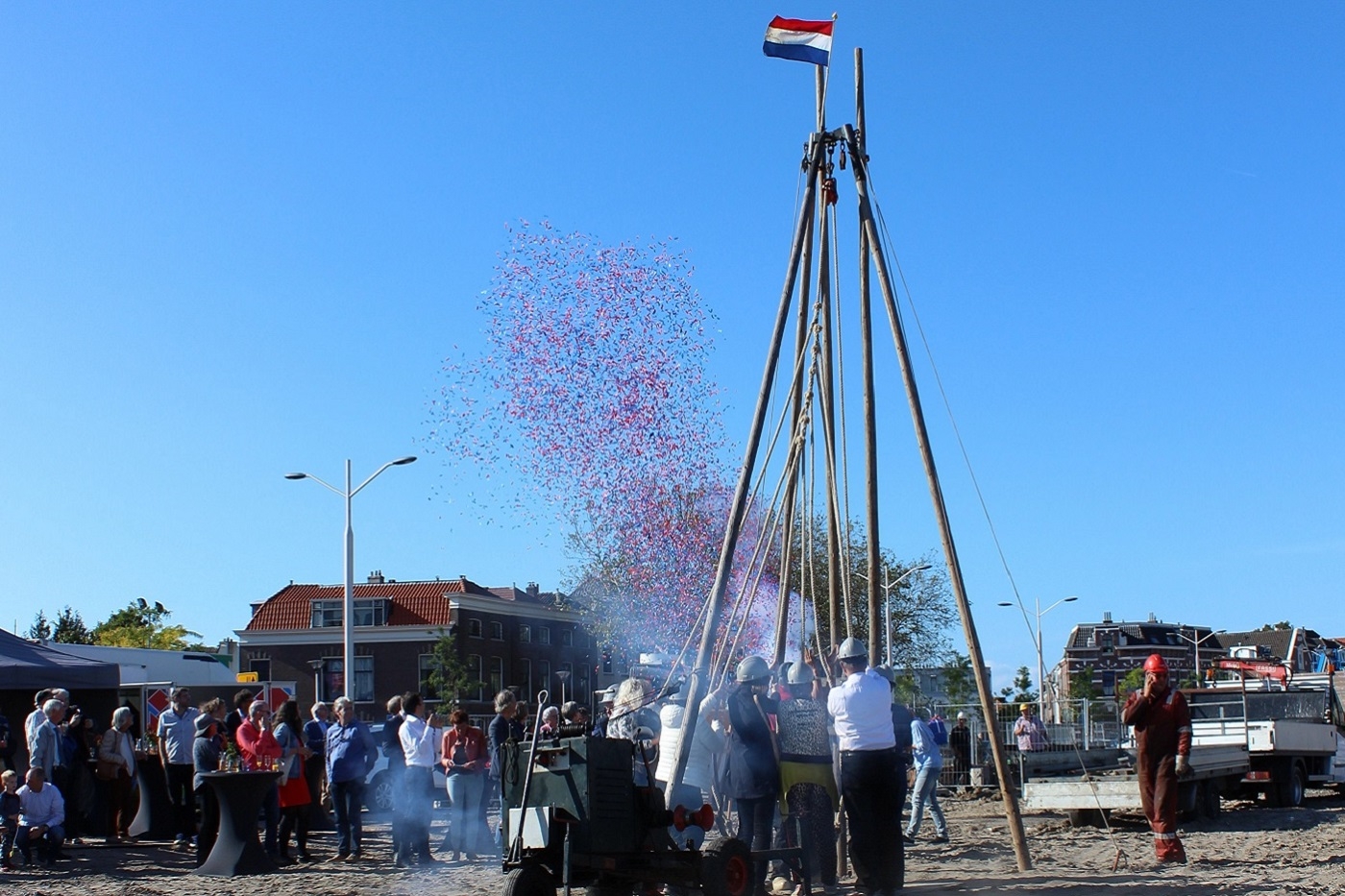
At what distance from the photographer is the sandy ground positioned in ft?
35.8

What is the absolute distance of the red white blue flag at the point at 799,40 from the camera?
13.8m

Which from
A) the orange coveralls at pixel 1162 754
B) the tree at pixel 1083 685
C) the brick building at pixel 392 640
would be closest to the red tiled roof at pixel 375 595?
the brick building at pixel 392 640

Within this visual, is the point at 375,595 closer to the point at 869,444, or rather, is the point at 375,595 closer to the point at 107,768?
the point at 107,768

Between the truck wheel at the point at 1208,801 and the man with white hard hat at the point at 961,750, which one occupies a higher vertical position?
the truck wheel at the point at 1208,801

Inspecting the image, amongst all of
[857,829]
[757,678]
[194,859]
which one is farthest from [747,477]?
[194,859]

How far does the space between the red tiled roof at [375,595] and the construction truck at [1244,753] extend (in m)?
42.4

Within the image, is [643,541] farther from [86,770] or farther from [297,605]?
[297,605]

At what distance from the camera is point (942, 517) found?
41.1ft

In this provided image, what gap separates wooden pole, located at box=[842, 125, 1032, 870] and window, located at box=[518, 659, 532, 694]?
5546 centimetres

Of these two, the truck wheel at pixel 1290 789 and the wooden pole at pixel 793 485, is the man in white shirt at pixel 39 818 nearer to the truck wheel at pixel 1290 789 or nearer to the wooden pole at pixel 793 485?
the wooden pole at pixel 793 485

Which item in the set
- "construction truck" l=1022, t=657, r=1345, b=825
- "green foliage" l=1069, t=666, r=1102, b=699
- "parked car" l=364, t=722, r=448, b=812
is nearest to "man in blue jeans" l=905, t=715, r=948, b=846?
"construction truck" l=1022, t=657, r=1345, b=825

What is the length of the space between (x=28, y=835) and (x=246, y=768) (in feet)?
6.86

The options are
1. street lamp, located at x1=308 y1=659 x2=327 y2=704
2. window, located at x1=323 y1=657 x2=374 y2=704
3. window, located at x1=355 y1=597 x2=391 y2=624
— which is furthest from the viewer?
window, located at x1=355 y1=597 x2=391 y2=624

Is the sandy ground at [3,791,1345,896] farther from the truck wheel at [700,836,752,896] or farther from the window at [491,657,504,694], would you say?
the window at [491,657,504,694]
